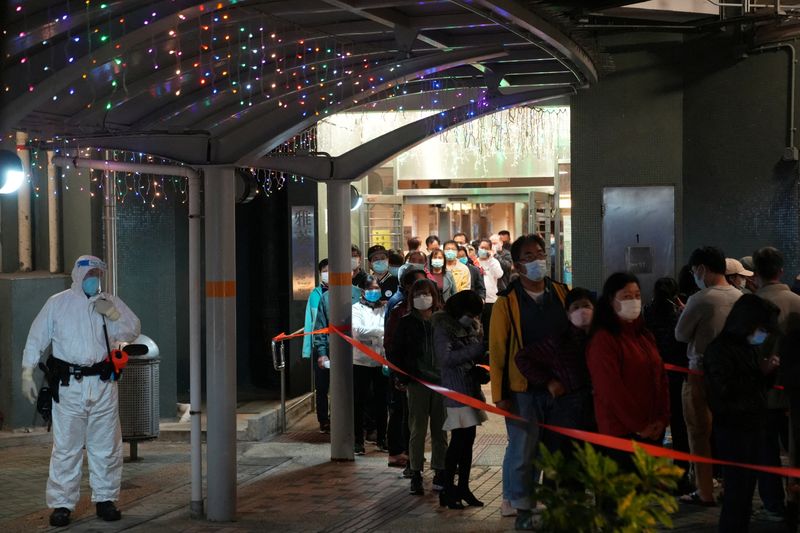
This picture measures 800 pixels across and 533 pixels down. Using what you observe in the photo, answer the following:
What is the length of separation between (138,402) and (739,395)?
20.2ft

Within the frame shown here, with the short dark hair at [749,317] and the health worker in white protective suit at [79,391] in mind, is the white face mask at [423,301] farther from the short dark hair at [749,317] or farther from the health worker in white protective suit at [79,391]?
the short dark hair at [749,317]

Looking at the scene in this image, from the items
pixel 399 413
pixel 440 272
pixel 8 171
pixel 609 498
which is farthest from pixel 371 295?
pixel 609 498

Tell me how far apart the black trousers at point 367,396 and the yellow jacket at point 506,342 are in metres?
3.61

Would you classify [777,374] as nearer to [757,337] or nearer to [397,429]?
[757,337]

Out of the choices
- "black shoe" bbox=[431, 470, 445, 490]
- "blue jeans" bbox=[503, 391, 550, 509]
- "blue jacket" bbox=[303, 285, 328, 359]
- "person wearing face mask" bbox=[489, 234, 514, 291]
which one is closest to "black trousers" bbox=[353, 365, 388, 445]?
"blue jacket" bbox=[303, 285, 328, 359]

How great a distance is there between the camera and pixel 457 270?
1730 cm

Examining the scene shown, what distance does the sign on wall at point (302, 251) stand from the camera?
52.4 ft

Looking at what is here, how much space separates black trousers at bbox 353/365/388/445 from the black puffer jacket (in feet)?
16.4

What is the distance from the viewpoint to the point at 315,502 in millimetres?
9852

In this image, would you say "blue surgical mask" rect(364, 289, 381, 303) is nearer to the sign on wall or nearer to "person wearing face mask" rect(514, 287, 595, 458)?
the sign on wall

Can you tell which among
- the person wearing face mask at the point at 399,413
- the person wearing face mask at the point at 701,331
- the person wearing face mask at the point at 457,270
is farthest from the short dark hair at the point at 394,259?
the person wearing face mask at the point at 701,331

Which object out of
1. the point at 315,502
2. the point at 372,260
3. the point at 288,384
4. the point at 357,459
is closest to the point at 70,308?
the point at 315,502

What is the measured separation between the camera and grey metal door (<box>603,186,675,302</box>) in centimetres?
1572

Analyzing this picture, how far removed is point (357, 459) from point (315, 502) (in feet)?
6.62
